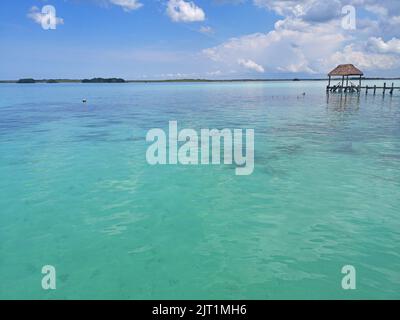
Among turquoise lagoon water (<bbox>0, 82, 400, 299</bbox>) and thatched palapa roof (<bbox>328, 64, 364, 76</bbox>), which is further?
thatched palapa roof (<bbox>328, 64, 364, 76</bbox>)

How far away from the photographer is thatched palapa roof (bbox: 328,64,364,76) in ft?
184

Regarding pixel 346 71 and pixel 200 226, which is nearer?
pixel 200 226

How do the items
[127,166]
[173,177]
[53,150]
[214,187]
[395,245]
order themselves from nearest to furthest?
[395,245], [214,187], [173,177], [127,166], [53,150]

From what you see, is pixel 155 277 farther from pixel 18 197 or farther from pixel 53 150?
pixel 53 150

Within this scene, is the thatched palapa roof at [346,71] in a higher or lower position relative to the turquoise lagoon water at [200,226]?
higher

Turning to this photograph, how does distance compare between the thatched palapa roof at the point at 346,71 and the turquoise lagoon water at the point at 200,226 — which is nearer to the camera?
the turquoise lagoon water at the point at 200,226

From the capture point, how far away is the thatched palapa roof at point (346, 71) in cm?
5620

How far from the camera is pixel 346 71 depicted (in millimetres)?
57094

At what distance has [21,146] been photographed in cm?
1852

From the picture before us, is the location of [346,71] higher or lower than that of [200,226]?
higher

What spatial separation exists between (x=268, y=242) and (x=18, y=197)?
323 inches

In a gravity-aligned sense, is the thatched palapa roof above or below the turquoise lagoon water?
above
